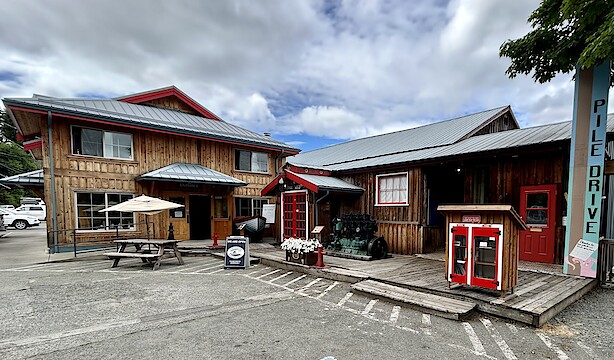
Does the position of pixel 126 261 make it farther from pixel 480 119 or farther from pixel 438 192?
pixel 480 119

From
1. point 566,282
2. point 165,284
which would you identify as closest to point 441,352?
point 566,282

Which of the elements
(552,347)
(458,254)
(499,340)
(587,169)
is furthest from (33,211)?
(587,169)

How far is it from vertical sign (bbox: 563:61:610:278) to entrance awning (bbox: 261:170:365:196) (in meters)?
5.44

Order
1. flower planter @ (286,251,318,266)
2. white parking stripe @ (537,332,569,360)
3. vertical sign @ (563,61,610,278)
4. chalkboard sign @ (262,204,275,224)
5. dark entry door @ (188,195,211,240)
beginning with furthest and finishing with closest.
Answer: dark entry door @ (188,195,211,240), chalkboard sign @ (262,204,275,224), flower planter @ (286,251,318,266), vertical sign @ (563,61,610,278), white parking stripe @ (537,332,569,360)

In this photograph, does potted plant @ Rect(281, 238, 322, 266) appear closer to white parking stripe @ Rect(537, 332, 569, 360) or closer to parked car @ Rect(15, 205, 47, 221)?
white parking stripe @ Rect(537, 332, 569, 360)

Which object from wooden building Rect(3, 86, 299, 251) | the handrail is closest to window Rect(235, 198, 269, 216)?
wooden building Rect(3, 86, 299, 251)

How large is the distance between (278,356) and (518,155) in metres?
7.30

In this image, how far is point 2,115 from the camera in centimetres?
3769

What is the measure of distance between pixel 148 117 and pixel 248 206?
5.62 m

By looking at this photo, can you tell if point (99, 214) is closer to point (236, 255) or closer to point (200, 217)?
point (200, 217)

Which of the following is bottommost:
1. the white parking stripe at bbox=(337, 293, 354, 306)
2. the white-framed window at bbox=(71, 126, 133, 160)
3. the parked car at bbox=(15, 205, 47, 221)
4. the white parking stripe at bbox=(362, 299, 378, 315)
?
the parked car at bbox=(15, 205, 47, 221)

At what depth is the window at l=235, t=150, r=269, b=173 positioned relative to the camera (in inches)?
534

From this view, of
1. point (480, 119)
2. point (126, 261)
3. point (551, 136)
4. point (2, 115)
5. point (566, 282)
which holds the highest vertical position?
point (2, 115)

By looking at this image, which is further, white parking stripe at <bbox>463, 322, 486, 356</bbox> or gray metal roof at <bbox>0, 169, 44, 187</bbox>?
gray metal roof at <bbox>0, 169, 44, 187</bbox>
